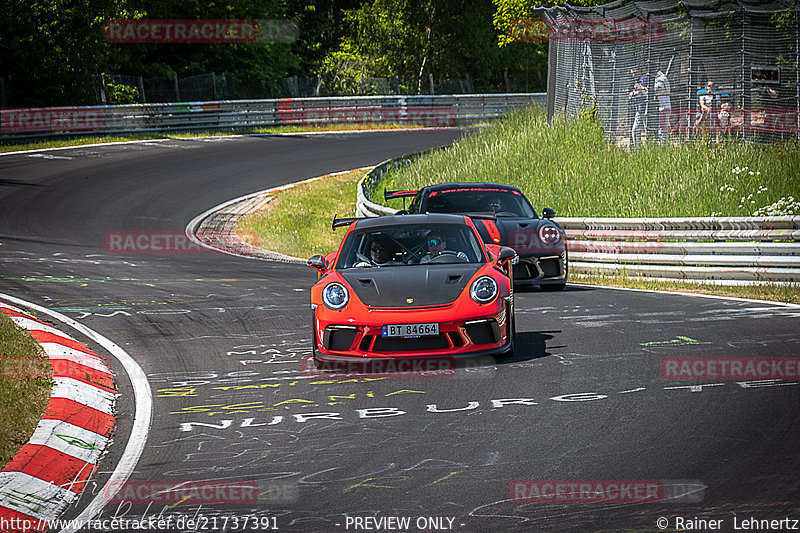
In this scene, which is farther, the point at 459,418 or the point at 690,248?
the point at 690,248

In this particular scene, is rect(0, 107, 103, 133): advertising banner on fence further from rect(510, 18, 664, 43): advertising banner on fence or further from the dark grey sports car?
the dark grey sports car

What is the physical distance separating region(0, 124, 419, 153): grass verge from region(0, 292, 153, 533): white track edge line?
75.6ft

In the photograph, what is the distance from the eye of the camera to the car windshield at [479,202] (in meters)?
14.9

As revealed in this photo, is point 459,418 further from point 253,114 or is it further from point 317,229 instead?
point 253,114

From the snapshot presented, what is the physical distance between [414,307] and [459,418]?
170 cm

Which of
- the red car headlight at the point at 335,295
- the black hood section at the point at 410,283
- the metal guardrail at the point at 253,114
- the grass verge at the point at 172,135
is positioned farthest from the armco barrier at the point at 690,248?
the grass verge at the point at 172,135

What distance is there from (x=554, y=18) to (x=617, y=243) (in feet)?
33.6

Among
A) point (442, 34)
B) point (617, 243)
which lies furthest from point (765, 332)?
point (442, 34)

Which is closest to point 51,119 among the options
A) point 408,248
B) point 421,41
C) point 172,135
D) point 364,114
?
point 172,135

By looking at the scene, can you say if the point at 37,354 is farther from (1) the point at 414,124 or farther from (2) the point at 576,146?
(1) the point at 414,124

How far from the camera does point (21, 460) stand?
6066 millimetres

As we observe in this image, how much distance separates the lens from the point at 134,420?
718cm

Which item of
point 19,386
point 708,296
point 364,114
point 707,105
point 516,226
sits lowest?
point 708,296

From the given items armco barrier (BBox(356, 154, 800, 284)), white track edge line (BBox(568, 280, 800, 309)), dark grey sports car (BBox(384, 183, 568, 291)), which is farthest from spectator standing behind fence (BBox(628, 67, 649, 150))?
white track edge line (BBox(568, 280, 800, 309))
